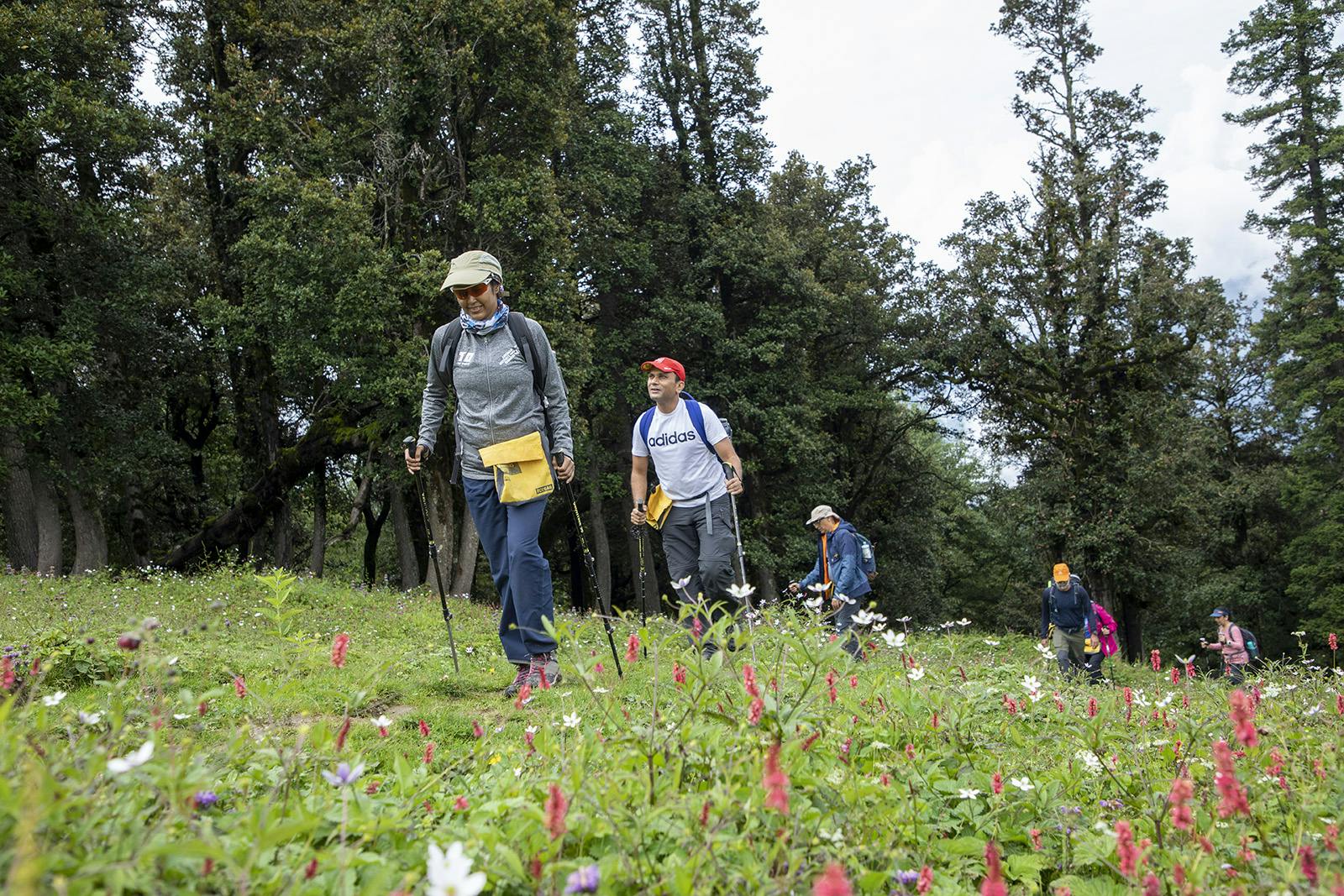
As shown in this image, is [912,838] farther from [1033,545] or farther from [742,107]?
[742,107]

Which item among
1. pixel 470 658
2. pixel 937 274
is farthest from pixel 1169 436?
pixel 470 658

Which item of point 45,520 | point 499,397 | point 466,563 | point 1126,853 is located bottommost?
point 466,563

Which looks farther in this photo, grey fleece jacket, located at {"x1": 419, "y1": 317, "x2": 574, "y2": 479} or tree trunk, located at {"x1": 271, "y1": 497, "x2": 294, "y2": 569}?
tree trunk, located at {"x1": 271, "y1": 497, "x2": 294, "y2": 569}

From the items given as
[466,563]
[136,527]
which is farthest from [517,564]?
[136,527]

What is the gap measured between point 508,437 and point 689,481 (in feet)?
5.28

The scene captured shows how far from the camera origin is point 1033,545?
23609 mm

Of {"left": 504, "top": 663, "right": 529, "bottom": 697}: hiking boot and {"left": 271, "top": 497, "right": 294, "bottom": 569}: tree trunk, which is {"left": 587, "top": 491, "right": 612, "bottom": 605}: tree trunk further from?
{"left": 504, "top": 663, "right": 529, "bottom": 697}: hiking boot

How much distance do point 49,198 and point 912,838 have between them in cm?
2120

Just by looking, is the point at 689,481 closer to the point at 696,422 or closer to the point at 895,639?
the point at 696,422

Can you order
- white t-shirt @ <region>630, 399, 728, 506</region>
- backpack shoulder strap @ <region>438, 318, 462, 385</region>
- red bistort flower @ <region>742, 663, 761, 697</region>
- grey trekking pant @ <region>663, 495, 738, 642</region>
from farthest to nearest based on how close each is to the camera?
white t-shirt @ <region>630, 399, 728, 506</region> → grey trekking pant @ <region>663, 495, 738, 642</region> → backpack shoulder strap @ <region>438, 318, 462, 385</region> → red bistort flower @ <region>742, 663, 761, 697</region>

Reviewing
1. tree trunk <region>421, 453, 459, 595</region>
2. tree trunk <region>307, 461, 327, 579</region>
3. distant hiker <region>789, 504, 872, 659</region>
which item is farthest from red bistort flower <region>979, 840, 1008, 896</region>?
tree trunk <region>307, 461, 327, 579</region>

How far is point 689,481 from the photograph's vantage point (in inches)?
252

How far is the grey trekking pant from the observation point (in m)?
6.27

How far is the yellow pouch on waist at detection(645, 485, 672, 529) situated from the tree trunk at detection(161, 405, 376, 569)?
14.3 m
